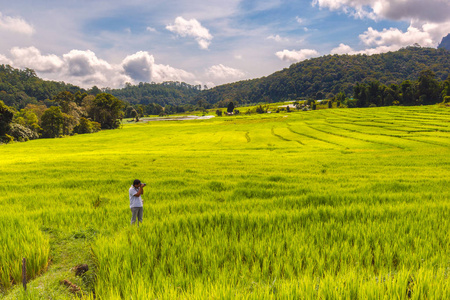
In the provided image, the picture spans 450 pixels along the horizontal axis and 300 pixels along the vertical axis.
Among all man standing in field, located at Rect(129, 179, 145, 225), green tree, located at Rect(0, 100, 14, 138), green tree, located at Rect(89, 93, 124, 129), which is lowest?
man standing in field, located at Rect(129, 179, 145, 225)

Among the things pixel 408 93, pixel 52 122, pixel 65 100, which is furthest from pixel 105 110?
pixel 408 93

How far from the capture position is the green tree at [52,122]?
63.2 m

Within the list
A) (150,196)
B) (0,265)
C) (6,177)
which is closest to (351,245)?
(0,265)

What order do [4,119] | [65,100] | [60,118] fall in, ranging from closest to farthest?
[4,119] → [60,118] → [65,100]

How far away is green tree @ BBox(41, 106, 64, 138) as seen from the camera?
63250mm

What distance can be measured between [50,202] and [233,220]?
771 centimetres

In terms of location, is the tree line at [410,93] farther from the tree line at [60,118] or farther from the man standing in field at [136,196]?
the man standing in field at [136,196]

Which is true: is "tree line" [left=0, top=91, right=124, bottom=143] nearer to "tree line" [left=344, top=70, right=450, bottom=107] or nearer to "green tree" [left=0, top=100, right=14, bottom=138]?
"green tree" [left=0, top=100, right=14, bottom=138]

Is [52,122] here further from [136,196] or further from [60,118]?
[136,196]

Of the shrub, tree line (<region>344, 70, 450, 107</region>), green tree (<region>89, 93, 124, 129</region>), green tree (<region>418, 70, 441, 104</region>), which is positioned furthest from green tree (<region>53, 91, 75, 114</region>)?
green tree (<region>418, 70, 441, 104</region>)

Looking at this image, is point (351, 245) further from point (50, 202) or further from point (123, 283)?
point (50, 202)

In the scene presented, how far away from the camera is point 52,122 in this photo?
211 feet

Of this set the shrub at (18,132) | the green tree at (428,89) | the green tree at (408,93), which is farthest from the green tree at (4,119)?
the green tree at (428,89)

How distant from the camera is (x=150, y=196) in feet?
32.2
